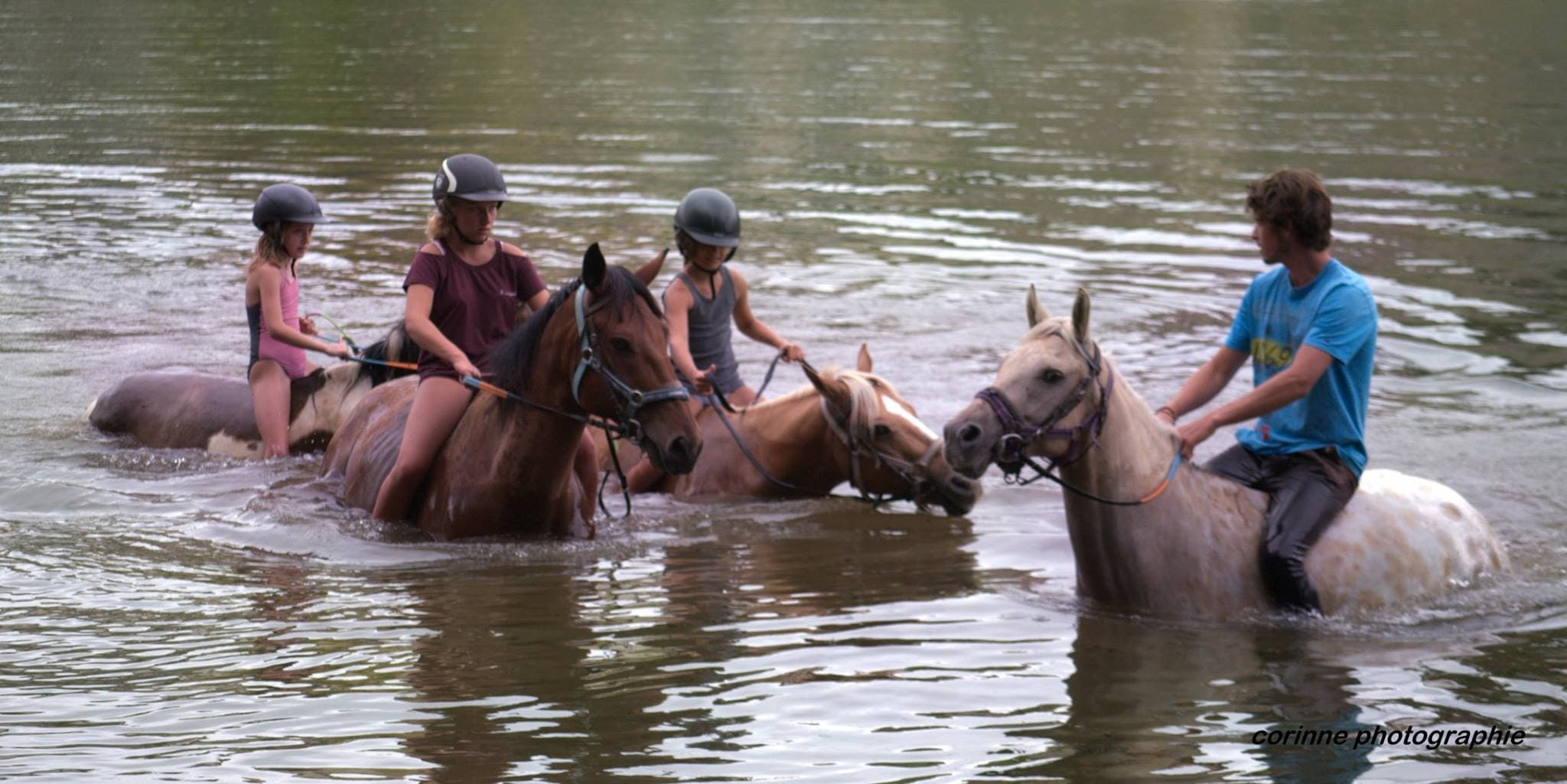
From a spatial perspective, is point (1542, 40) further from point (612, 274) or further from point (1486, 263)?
point (612, 274)

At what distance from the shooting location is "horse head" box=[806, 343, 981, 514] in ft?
32.3

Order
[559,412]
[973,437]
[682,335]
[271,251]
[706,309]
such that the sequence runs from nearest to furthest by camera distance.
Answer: [973,437]
[559,412]
[682,335]
[706,309]
[271,251]

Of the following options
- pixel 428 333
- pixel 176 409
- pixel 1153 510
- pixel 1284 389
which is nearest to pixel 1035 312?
pixel 1153 510

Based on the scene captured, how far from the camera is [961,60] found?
4153cm

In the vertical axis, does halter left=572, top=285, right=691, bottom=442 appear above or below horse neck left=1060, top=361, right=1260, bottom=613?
above

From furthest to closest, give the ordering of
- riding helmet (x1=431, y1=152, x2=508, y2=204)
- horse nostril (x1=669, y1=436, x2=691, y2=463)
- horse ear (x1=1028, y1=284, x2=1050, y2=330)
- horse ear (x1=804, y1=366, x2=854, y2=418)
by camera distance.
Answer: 1. horse ear (x1=804, y1=366, x2=854, y2=418)
2. riding helmet (x1=431, y1=152, x2=508, y2=204)
3. horse nostril (x1=669, y1=436, x2=691, y2=463)
4. horse ear (x1=1028, y1=284, x2=1050, y2=330)

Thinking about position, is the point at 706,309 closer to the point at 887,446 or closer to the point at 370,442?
the point at 887,446

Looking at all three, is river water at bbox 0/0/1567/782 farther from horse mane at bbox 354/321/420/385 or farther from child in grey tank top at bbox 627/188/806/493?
child in grey tank top at bbox 627/188/806/493

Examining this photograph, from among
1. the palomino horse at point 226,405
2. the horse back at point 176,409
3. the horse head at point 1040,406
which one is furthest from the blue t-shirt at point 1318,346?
the horse back at point 176,409

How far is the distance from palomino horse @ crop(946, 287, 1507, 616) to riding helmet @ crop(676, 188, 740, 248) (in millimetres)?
3486

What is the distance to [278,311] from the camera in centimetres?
1107

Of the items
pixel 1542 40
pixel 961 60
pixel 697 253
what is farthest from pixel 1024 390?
pixel 1542 40

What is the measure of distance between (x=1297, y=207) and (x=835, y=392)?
3510 mm

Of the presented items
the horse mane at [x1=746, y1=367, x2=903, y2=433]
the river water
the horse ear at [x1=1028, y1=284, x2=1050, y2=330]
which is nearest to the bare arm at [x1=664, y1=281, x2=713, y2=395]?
the horse mane at [x1=746, y1=367, x2=903, y2=433]
